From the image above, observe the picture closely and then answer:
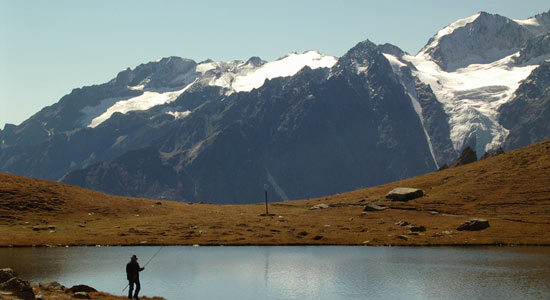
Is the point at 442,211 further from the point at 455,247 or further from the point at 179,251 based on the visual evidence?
the point at 179,251

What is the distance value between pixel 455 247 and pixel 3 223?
84969 mm

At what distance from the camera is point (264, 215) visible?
165 m

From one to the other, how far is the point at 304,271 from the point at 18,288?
148 feet

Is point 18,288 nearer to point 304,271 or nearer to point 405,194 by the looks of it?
point 304,271

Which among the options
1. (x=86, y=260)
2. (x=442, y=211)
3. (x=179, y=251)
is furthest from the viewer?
(x=442, y=211)

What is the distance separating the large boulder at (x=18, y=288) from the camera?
44.9 m

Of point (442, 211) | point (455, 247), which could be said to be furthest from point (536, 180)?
point (455, 247)

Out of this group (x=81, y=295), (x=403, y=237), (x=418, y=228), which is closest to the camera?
(x=81, y=295)

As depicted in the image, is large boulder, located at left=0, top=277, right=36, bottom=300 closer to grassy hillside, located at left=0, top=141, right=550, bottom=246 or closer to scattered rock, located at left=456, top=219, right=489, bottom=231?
grassy hillside, located at left=0, top=141, right=550, bottom=246

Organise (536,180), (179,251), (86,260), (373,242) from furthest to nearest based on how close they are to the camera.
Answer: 1. (536,180)
2. (373,242)
3. (179,251)
4. (86,260)

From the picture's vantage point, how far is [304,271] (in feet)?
277

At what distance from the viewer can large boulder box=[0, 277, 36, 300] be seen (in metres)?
44.9

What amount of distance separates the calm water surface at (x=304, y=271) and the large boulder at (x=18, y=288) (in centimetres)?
2046

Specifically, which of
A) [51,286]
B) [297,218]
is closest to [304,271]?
[51,286]
